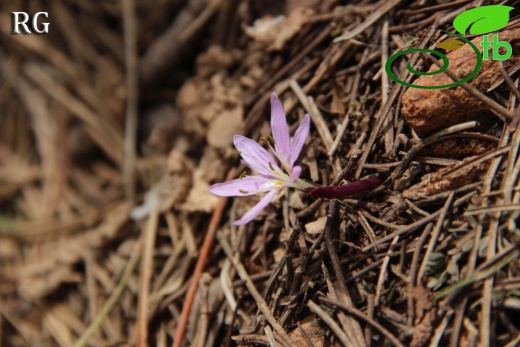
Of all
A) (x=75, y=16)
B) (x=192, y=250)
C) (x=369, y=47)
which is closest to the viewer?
(x=369, y=47)

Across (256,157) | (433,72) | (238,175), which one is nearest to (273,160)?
(256,157)

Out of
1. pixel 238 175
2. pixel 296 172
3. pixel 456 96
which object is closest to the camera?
pixel 296 172

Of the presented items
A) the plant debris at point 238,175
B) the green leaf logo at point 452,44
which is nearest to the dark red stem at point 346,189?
the plant debris at point 238,175

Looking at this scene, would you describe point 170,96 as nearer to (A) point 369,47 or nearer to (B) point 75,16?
(B) point 75,16

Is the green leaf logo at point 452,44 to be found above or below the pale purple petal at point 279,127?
above

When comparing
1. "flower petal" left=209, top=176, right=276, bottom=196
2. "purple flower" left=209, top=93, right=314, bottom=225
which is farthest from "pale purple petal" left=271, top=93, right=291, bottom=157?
"flower petal" left=209, top=176, right=276, bottom=196

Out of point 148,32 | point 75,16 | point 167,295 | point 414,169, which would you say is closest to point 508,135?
point 414,169

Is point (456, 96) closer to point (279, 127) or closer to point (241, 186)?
point (279, 127)

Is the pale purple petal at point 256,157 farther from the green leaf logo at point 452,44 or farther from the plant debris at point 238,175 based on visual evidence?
the green leaf logo at point 452,44
